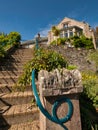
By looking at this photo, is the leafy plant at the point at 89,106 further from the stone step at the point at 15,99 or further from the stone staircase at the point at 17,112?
the stone step at the point at 15,99

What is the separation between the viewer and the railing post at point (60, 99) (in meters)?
1.70

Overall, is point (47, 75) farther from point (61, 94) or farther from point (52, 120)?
point (52, 120)

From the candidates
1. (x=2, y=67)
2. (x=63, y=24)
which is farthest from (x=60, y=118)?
(x=63, y=24)

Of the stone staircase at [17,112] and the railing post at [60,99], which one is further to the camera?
the stone staircase at [17,112]

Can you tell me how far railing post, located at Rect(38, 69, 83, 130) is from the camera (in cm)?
170

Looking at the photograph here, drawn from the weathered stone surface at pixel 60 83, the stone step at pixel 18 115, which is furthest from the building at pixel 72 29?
the weathered stone surface at pixel 60 83

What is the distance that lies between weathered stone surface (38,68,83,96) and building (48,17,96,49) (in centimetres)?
→ 2558

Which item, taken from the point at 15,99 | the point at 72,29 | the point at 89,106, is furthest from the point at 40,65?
the point at 72,29

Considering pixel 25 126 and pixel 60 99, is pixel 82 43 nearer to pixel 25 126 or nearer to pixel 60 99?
pixel 25 126

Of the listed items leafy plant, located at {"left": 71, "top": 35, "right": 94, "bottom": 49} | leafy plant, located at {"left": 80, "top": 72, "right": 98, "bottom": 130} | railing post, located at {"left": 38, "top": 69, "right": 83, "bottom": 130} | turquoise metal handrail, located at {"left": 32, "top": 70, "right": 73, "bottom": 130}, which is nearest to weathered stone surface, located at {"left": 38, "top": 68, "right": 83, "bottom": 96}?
railing post, located at {"left": 38, "top": 69, "right": 83, "bottom": 130}

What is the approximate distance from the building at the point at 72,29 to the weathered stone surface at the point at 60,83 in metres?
25.6

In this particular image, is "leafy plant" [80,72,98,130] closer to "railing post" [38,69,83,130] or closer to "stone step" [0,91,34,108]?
"railing post" [38,69,83,130]

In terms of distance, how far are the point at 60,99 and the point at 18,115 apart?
4.58 ft

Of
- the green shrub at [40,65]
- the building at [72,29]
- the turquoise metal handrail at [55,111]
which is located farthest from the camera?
the building at [72,29]
